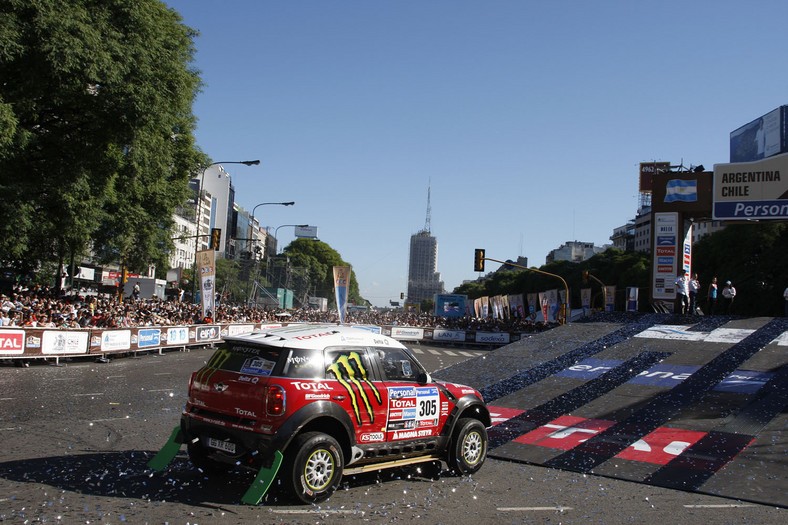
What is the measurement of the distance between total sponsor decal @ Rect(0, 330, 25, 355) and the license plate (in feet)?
51.4

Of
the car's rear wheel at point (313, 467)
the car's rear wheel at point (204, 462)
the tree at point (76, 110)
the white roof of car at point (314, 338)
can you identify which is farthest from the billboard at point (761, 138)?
the car's rear wheel at point (204, 462)

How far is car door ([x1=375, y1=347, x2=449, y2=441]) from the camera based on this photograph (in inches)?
287

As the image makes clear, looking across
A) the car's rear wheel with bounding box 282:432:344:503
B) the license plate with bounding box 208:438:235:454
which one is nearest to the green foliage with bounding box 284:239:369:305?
the license plate with bounding box 208:438:235:454

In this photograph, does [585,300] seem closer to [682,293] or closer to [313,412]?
[682,293]

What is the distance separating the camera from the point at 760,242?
5384 cm

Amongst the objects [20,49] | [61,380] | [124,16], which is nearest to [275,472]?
[61,380]

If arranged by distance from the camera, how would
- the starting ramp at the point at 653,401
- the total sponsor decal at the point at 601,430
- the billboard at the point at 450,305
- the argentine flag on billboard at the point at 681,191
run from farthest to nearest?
1. the billboard at the point at 450,305
2. the argentine flag on billboard at the point at 681,191
3. the total sponsor decal at the point at 601,430
4. the starting ramp at the point at 653,401

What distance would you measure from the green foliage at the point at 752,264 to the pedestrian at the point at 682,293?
101 ft

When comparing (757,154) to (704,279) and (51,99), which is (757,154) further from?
(51,99)

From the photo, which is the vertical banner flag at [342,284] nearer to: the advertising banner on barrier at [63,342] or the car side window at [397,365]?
the advertising banner on barrier at [63,342]

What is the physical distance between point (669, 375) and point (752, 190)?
12208 millimetres

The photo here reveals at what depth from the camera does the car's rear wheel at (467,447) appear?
25.9 ft

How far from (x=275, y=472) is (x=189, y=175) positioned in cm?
3239

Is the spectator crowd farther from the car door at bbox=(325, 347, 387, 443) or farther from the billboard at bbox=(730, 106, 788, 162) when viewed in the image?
the billboard at bbox=(730, 106, 788, 162)
